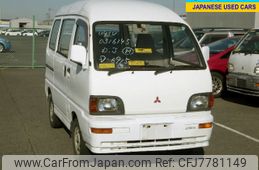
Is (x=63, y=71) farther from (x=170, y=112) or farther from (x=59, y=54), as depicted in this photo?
(x=170, y=112)

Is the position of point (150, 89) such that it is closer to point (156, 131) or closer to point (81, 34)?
point (156, 131)

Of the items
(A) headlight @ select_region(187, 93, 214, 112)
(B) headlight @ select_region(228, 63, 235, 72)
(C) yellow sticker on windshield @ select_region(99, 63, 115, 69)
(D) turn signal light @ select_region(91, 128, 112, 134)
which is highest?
(C) yellow sticker on windshield @ select_region(99, 63, 115, 69)

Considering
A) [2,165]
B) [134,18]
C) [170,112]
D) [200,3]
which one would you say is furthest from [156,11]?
[200,3]

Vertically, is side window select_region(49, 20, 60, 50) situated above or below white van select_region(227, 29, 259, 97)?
above

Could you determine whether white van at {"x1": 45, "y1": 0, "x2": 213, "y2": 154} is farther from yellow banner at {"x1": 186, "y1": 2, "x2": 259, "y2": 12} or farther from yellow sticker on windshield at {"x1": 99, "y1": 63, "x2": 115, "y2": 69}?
yellow banner at {"x1": 186, "y1": 2, "x2": 259, "y2": 12}

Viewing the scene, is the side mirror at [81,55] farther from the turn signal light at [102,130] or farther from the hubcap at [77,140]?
the hubcap at [77,140]

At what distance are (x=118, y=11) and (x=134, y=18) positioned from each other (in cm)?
22

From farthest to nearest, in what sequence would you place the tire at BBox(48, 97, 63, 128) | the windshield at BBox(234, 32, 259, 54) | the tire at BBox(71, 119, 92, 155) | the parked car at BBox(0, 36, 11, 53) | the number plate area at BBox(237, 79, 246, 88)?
1. the parked car at BBox(0, 36, 11, 53)
2. the windshield at BBox(234, 32, 259, 54)
3. the number plate area at BBox(237, 79, 246, 88)
4. the tire at BBox(48, 97, 63, 128)
5. the tire at BBox(71, 119, 92, 155)

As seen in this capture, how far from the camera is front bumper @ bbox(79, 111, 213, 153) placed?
182 inches

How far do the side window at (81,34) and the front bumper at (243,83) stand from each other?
4.63 meters

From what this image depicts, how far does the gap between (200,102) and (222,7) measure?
29.7 meters

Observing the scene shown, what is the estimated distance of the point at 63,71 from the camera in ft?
19.3

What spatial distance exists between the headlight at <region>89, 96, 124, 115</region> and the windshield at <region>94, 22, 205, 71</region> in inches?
13.7

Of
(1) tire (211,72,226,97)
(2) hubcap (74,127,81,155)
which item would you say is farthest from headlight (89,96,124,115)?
(1) tire (211,72,226,97)
